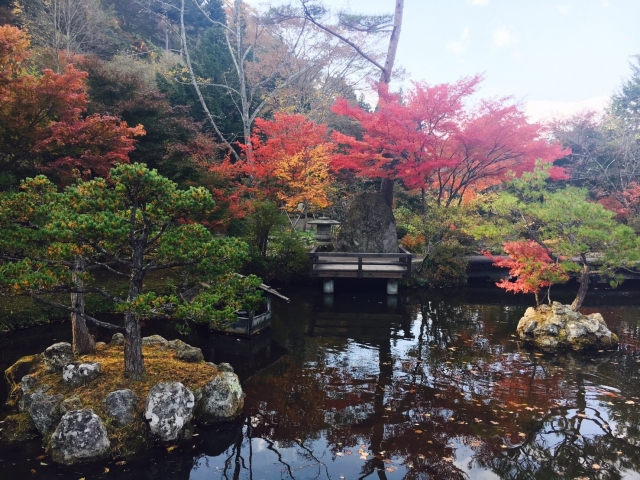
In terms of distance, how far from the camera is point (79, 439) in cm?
507

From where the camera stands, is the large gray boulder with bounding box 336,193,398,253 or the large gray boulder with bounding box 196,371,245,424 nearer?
the large gray boulder with bounding box 196,371,245,424

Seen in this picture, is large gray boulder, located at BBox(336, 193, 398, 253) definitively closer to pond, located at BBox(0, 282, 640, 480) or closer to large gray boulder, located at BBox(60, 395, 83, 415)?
pond, located at BBox(0, 282, 640, 480)

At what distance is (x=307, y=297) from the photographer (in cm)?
1375

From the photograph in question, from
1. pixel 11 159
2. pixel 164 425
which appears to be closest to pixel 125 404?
pixel 164 425

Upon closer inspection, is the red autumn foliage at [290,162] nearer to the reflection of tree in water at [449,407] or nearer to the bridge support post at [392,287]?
the bridge support post at [392,287]

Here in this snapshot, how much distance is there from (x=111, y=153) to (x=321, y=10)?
447 inches

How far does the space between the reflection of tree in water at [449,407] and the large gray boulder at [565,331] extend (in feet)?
1.51

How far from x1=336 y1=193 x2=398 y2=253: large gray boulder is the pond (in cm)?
544

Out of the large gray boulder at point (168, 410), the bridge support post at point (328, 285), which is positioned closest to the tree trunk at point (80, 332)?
the large gray boulder at point (168, 410)

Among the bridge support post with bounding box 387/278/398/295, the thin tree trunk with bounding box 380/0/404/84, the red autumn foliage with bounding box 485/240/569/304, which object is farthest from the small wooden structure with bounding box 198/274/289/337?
the thin tree trunk with bounding box 380/0/404/84

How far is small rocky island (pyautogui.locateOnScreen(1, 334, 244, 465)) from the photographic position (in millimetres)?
5145

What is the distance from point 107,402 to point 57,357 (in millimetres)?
1437

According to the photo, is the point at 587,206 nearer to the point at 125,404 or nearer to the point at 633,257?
the point at 633,257

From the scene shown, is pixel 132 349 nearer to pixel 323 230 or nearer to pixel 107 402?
pixel 107 402
